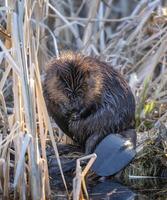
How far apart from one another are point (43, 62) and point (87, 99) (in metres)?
1.61

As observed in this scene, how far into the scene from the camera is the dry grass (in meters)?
3.79

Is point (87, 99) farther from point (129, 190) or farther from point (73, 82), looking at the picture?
point (129, 190)

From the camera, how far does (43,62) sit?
611 centimetres

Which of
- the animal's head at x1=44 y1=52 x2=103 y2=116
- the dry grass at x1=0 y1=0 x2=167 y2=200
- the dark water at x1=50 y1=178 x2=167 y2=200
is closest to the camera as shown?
the dry grass at x1=0 y1=0 x2=167 y2=200

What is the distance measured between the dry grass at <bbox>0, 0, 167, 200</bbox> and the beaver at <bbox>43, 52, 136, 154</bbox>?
21cm

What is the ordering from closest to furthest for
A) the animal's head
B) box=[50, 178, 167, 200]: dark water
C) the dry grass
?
the dry grass < box=[50, 178, 167, 200]: dark water < the animal's head

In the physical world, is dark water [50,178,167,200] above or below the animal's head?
below

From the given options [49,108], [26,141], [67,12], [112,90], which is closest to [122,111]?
[112,90]

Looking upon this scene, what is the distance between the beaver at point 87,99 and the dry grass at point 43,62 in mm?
213

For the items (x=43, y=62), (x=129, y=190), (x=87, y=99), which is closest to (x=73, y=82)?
(x=87, y=99)

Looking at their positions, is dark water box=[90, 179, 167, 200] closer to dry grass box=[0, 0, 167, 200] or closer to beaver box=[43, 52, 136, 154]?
beaver box=[43, 52, 136, 154]

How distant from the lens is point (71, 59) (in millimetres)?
4648

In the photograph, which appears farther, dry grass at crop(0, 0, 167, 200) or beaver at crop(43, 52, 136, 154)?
beaver at crop(43, 52, 136, 154)

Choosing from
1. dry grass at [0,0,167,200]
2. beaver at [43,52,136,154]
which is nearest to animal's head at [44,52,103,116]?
beaver at [43,52,136,154]
